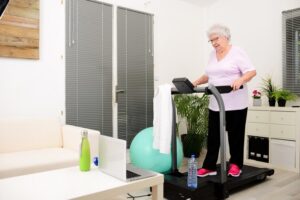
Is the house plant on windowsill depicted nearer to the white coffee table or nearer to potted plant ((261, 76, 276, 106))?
potted plant ((261, 76, 276, 106))

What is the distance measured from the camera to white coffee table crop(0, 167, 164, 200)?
1486 mm

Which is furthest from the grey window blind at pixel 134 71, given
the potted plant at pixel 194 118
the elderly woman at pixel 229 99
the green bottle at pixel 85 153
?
the green bottle at pixel 85 153

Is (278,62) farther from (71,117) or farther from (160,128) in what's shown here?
(71,117)

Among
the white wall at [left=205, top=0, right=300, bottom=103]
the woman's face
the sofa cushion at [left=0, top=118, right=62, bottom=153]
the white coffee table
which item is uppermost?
the white wall at [left=205, top=0, right=300, bottom=103]

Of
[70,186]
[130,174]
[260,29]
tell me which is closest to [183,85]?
[130,174]

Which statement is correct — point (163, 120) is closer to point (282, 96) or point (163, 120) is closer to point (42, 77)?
point (42, 77)

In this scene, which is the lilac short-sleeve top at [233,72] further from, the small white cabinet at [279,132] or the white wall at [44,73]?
the white wall at [44,73]

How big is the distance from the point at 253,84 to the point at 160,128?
2.24 meters

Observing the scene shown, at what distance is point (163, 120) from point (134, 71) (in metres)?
1.56

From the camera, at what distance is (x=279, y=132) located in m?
3.68

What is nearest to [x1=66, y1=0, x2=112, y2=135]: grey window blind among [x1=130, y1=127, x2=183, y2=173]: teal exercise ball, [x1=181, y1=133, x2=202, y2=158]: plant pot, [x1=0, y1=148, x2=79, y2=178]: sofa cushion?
[x1=0, y1=148, x2=79, y2=178]: sofa cushion

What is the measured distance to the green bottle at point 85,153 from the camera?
1.86 meters

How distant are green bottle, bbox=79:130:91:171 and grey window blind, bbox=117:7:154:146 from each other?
203 cm

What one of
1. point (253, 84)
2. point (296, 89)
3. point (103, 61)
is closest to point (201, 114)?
point (253, 84)
